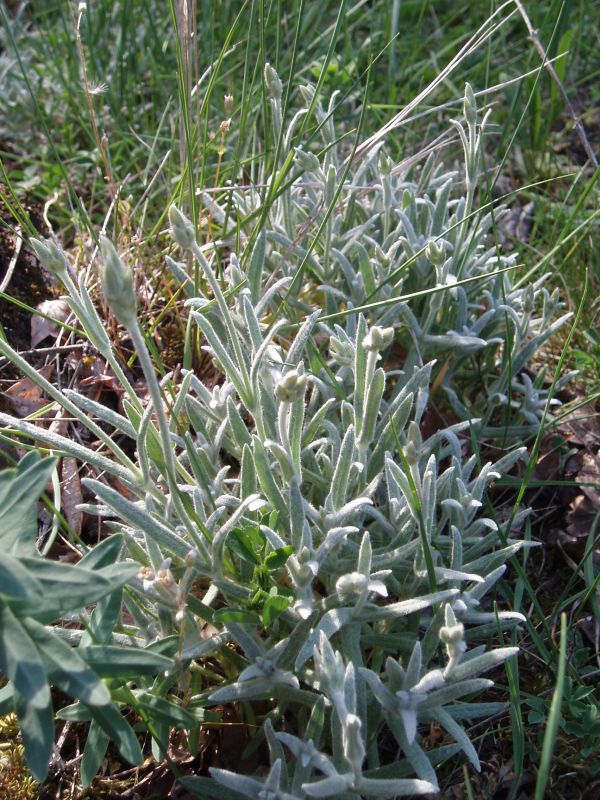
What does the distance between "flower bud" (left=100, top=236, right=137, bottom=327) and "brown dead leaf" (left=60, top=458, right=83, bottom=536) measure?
3.01 ft

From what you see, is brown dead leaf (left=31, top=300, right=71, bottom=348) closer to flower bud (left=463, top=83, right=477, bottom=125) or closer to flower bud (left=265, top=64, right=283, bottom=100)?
flower bud (left=265, top=64, right=283, bottom=100)

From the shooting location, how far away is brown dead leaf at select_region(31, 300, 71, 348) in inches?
87.5

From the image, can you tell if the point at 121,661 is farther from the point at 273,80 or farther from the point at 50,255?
the point at 273,80

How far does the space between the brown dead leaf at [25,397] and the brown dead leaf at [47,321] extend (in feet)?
0.43

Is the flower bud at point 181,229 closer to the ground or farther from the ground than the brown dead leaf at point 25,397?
farther from the ground

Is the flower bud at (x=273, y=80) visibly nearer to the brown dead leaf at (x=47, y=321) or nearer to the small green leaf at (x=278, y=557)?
the brown dead leaf at (x=47, y=321)

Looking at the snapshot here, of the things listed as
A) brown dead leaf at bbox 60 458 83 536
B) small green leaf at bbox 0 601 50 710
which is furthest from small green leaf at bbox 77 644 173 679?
brown dead leaf at bbox 60 458 83 536

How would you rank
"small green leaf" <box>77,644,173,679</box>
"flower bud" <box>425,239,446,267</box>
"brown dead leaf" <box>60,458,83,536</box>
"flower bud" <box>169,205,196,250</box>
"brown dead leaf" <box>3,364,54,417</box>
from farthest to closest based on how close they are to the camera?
"brown dead leaf" <box>3,364,54,417</box> → "brown dead leaf" <box>60,458,83,536</box> → "flower bud" <box>425,239,446,267</box> → "flower bud" <box>169,205,196,250</box> → "small green leaf" <box>77,644,173,679</box>

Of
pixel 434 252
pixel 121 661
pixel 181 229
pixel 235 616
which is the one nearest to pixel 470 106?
pixel 434 252

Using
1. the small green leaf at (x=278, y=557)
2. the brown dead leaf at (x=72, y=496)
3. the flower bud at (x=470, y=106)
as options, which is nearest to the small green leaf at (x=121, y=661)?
the small green leaf at (x=278, y=557)

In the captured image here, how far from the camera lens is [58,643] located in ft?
3.57

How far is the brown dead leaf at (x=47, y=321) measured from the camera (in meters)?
2.22

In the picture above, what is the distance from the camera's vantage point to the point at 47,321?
2.25 metres

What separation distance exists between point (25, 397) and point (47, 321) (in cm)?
27
